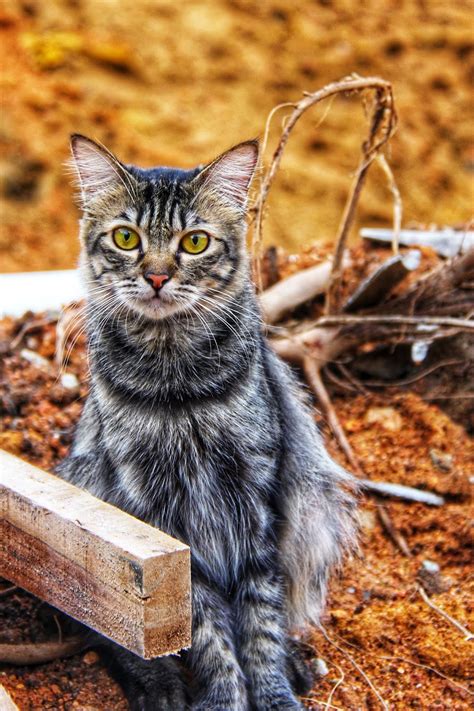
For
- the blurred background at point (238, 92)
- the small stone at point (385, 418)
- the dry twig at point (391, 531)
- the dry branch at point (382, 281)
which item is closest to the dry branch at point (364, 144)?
the dry branch at point (382, 281)

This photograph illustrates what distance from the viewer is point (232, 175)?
2674 mm

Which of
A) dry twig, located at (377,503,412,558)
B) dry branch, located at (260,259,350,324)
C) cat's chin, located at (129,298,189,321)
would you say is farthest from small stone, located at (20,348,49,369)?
cat's chin, located at (129,298,189,321)

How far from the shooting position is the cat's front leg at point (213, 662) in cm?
242

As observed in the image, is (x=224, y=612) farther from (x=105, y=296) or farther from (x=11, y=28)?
(x=11, y=28)

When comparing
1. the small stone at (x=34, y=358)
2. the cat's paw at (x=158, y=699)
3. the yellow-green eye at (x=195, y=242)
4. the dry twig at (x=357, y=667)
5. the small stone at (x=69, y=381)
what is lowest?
the dry twig at (x=357, y=667)

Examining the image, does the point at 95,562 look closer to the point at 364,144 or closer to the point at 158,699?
the point at 158,699

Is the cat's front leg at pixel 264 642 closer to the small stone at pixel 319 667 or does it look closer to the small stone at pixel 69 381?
the small stone at pixel 319 667

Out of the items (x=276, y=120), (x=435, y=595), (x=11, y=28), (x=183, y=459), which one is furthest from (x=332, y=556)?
(x=11, y=28)

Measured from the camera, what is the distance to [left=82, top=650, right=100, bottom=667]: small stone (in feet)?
8.52

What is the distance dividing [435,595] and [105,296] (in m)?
1.35

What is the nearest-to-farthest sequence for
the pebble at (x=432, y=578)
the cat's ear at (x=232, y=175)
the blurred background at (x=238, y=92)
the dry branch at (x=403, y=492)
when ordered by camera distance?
the cat's ear at (x=232, y=175) < the pebble at (x=432, y=578) < the dry branch at (x=403, y=492) < the blurred background at (x=238, y=92)

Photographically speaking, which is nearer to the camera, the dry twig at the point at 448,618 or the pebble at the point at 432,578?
the dry twig at the point at 448,618

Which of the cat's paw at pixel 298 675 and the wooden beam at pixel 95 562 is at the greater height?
the wooden beam at pixel 95 562

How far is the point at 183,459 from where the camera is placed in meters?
2.51
